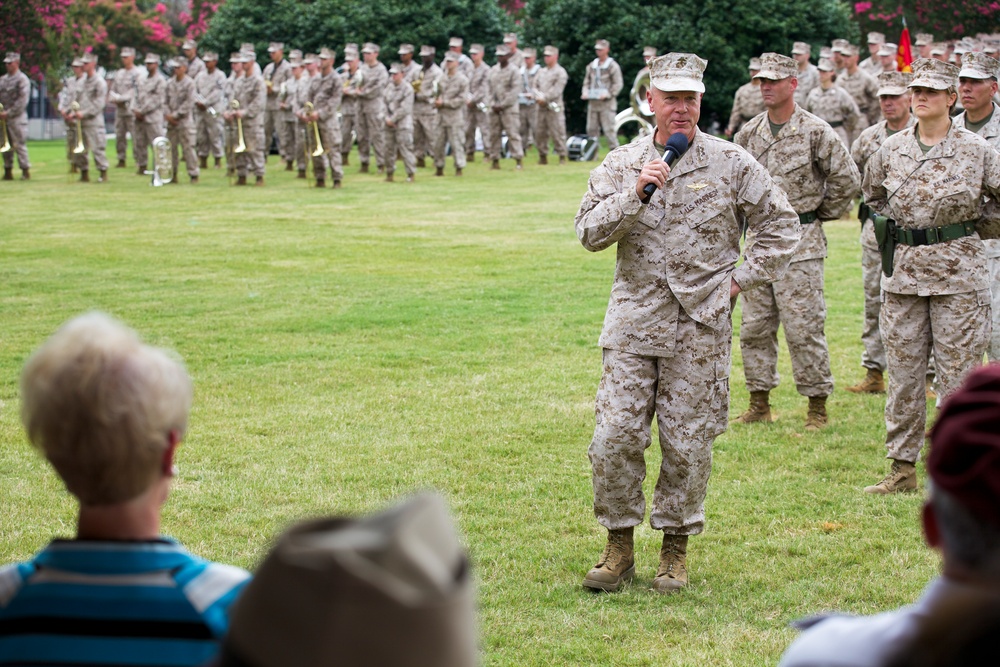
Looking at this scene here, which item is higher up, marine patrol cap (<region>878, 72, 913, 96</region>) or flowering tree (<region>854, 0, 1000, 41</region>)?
flowering tree (<region>854, 0, 1000, 41</region>)

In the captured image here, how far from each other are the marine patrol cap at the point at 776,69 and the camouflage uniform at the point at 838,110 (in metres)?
10.1

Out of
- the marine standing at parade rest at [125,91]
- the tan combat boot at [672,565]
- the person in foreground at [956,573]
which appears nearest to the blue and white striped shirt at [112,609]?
the person in foreground at [956,573]

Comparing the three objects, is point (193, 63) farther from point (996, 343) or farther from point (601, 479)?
point (601, 479)

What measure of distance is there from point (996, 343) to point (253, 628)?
8332mm

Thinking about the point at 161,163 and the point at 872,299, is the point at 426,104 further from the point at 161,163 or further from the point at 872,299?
the point at 872,299

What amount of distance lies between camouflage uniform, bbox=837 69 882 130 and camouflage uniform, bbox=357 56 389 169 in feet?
32.4

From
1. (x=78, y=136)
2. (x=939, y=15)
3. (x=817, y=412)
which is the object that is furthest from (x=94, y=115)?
(x=939, y=15)

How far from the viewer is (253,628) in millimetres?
1761

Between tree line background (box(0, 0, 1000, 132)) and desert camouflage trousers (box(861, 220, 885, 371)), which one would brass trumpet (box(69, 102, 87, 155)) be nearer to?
tree line background (box(0, 0, 1000, 132))

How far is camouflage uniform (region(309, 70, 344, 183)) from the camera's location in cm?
2544

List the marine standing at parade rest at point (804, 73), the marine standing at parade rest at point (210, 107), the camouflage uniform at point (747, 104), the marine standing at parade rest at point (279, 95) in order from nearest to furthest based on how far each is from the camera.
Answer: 1. the camouflage uniform at point (747, 104)
2. the marine standing at parade rest at point (804, 73)
3. the marine standing at parade rest at point (210, 107)
4. the marine standing at parade rest at point (279, 95)

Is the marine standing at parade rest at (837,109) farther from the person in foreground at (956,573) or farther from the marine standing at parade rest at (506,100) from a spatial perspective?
the person in foreground at (956,573)

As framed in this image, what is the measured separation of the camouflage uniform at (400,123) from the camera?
28.0 m

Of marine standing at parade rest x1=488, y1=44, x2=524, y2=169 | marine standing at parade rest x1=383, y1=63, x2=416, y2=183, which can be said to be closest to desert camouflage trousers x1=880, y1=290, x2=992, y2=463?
marine standing at parade rest x1=383, y1=63, x2=416, y2=183
